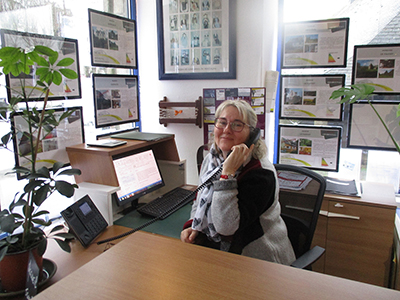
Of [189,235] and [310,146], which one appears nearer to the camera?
[189,235]

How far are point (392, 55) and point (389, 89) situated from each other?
0.25 m

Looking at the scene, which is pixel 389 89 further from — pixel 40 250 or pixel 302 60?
pixel 40 250

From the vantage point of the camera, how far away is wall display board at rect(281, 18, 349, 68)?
2445 mm

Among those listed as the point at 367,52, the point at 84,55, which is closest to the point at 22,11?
the point at 84,55

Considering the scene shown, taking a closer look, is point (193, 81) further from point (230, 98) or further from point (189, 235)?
point (189, 235)

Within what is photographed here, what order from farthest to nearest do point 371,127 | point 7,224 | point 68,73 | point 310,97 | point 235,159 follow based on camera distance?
point 310,97 < point 371,127 < point 235,159 < point 68,73 < point 7,224

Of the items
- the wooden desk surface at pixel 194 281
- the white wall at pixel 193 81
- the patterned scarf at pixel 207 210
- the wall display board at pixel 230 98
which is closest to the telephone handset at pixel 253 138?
the patterned scarf at pixel 207 210

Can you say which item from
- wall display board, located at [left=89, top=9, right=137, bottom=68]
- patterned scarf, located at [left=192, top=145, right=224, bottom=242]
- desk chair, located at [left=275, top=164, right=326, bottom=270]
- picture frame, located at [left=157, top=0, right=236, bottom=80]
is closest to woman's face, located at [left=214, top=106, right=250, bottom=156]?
patterned scarf, located at [left=192, top=145, right=224, bottom=242]

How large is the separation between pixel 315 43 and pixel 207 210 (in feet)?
5.63

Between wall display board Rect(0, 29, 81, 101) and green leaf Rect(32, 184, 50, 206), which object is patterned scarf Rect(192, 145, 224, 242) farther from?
wall display board Rect(0, 29, 81, 101)

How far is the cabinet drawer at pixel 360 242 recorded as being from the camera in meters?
2.07

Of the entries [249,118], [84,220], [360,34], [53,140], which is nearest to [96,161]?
[53,140]

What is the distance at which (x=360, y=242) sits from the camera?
2.12 metres

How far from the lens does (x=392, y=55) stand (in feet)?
7.59
